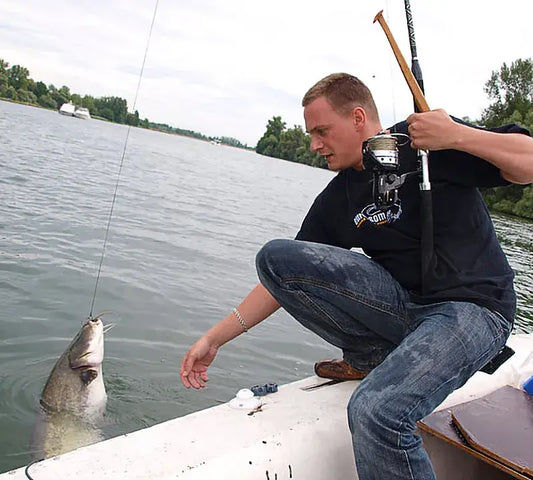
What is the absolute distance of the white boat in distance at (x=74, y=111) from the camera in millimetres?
72312

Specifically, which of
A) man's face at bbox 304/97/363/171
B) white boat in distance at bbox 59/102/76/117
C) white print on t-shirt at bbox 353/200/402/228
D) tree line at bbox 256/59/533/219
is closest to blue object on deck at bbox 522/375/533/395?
white print on t-shirt at bbox 353/200/402/228

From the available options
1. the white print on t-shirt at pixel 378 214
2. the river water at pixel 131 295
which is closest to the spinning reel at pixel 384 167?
the white print on t-shirt at pixel 378 214

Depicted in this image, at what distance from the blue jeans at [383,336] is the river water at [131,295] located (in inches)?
80.1

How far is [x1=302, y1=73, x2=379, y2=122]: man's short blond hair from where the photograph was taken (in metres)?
2.41

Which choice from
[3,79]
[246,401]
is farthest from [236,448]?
[3,79]

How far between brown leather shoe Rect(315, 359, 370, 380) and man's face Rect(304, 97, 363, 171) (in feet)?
3.03

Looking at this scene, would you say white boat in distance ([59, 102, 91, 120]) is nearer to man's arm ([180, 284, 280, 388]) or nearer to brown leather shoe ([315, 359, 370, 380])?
man's arm ([180, 284, 280, 388])

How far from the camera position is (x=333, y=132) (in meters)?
2.42

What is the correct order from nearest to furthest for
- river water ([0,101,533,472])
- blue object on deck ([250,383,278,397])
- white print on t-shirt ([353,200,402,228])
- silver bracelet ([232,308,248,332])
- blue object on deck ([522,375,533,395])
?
blue object on deck ([250,383,278,397]), white print on t-shirt ([353,200,402,228]), silver bracelet ([232,308,248,332]), blue object on deck ([522,375,533,395]), river water ([0,101,533,472])

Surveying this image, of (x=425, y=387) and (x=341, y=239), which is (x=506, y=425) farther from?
(x=341, y=239)

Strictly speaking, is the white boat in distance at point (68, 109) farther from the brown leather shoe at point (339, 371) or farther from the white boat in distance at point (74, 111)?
the brown leather shoe at point (339, 371)

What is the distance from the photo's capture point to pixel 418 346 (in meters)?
1.87

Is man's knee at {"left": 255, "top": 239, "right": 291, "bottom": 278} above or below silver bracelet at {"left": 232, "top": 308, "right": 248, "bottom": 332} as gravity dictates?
above

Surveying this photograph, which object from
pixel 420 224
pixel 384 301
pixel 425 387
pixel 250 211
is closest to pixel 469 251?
pixel 420 224
